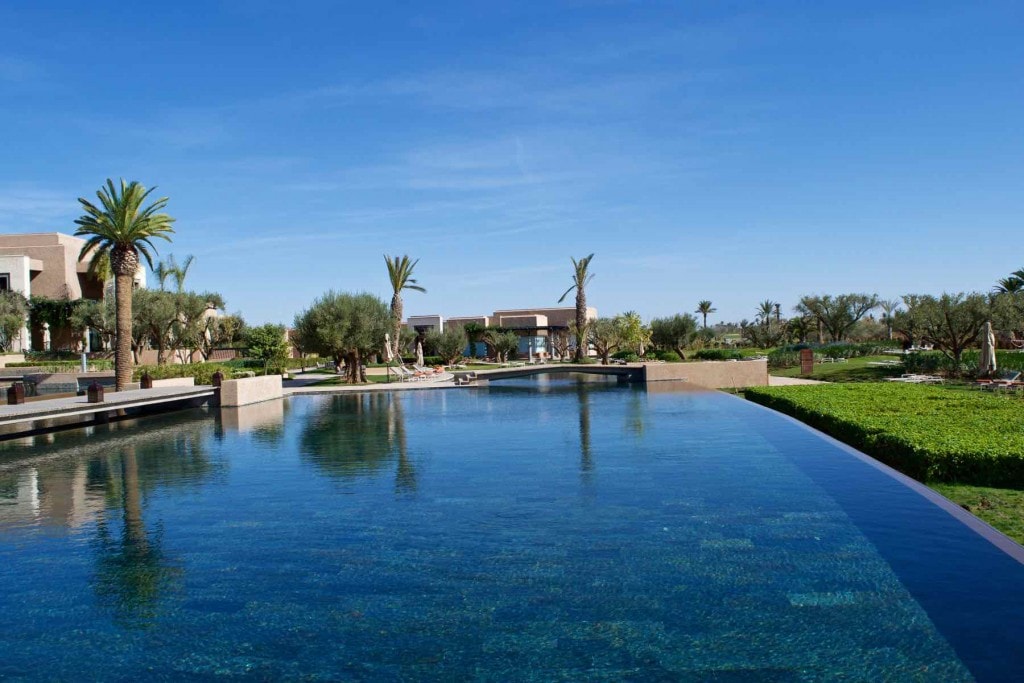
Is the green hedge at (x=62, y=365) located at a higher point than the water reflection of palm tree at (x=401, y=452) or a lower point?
higher

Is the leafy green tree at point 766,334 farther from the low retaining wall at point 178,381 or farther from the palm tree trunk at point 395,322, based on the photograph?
the low retaining wall at point 178,381

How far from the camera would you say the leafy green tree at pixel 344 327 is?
34.8 metres

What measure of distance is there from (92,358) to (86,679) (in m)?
46.2

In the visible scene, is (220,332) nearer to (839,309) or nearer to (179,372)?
(179,372)

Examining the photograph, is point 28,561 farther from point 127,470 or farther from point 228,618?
point 127,470

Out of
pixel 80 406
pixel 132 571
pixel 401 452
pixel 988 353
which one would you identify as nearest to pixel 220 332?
pixel 80 406

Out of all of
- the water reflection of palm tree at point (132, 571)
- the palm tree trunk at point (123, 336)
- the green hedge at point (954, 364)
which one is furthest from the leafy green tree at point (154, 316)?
the green hedge at point (954, 364)

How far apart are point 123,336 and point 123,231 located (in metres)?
4.07

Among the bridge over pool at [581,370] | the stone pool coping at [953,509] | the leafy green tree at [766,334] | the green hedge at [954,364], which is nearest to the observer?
the stone pool coping at [953,509]

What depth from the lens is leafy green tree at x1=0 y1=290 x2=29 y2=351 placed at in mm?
42281

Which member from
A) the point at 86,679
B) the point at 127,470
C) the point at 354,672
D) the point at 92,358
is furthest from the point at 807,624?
the point at 92,358

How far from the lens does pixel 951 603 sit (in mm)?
5859

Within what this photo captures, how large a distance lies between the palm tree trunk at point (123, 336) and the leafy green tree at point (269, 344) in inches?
575

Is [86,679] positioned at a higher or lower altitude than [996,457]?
lower
